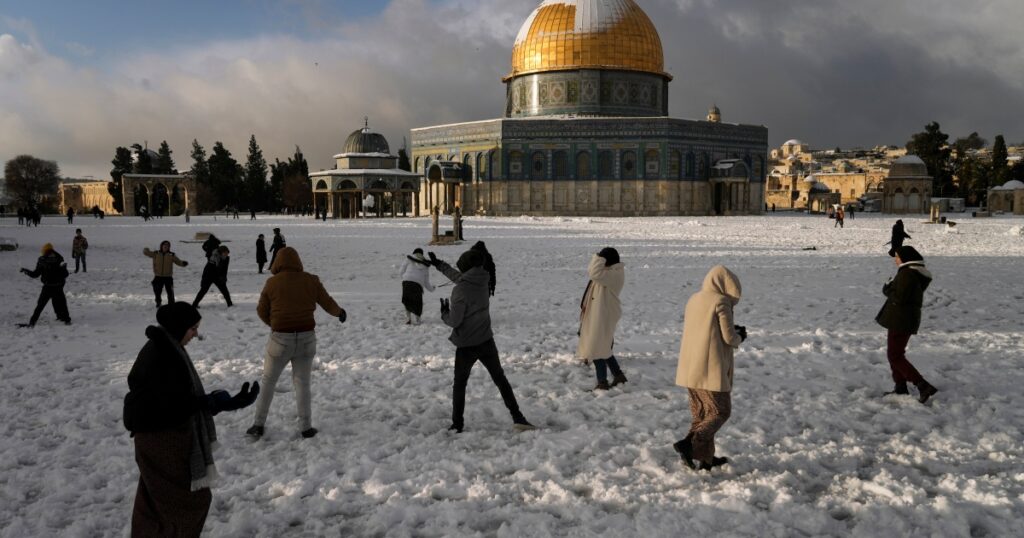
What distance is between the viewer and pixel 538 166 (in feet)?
187

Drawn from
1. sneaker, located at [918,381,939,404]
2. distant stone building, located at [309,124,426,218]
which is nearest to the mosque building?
distant stone building, located at [309,124,426,218]

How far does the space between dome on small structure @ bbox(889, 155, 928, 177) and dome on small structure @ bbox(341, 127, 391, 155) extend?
47.7 meters

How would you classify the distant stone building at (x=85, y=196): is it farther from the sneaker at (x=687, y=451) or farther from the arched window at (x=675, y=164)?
the sneaker at (x=687, y=451)

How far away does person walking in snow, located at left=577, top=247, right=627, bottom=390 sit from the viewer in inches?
287

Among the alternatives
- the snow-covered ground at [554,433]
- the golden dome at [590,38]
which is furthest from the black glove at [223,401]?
the golden dome at [590,38]

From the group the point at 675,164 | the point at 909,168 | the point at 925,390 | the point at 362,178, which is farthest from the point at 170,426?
the point at 909,168

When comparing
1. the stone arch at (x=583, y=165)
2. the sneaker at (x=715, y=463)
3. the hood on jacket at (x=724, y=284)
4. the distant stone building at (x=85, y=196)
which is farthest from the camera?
the distant stone building at (x=85, y=196)

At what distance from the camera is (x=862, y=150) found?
514 ft

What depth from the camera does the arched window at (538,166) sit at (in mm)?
56844

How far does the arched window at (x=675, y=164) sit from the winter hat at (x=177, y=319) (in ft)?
180

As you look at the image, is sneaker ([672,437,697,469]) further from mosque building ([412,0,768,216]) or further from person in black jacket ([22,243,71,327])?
mosque building ([412,0,768,216])

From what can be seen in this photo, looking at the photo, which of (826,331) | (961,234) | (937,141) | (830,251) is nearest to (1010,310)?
(826,331)

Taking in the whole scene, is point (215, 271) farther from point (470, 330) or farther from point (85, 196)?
point (85, 196)

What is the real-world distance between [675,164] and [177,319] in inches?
2183
